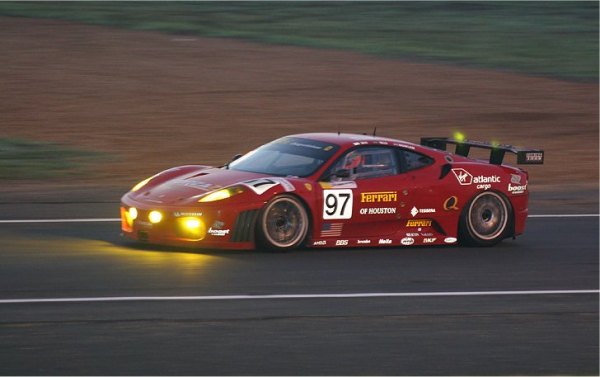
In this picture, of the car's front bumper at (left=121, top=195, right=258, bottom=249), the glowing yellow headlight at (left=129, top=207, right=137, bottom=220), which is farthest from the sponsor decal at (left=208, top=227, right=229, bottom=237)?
the glowing yellow headlight at (left=129, top=207, right=137, bottom=220)

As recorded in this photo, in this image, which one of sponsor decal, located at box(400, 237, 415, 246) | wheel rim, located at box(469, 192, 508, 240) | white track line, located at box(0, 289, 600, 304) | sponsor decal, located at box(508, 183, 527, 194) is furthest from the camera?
sponsor decal, located at box(508, 183, 527, 194)

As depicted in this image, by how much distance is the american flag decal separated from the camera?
1134 centimetres

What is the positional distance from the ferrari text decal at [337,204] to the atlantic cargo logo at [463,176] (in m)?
1.36

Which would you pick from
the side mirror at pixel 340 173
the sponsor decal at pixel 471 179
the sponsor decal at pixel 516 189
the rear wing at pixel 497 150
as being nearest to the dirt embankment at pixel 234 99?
the rear wing at pixel 497 150

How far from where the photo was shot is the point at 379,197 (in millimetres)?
11594

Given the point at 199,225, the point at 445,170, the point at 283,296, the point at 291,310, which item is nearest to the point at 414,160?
the point at 445,170

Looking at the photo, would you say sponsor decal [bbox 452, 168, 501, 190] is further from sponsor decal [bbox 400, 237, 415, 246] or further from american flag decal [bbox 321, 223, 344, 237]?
american flag decal [bbox 321, 223, 344, 237]

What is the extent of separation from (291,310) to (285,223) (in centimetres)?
226

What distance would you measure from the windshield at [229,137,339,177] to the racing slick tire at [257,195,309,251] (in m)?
0.44

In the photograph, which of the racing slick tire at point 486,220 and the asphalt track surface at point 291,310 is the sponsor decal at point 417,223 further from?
the racing slick tire at point 486,220

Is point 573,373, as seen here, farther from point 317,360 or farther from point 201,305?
point 201,305

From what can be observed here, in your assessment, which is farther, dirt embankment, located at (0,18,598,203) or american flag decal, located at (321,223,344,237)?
dirt embankment, located at (0,18,598,203)

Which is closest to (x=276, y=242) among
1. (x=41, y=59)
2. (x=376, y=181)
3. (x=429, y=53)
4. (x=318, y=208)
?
(x=318, y=208)

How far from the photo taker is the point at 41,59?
25.3 metres
